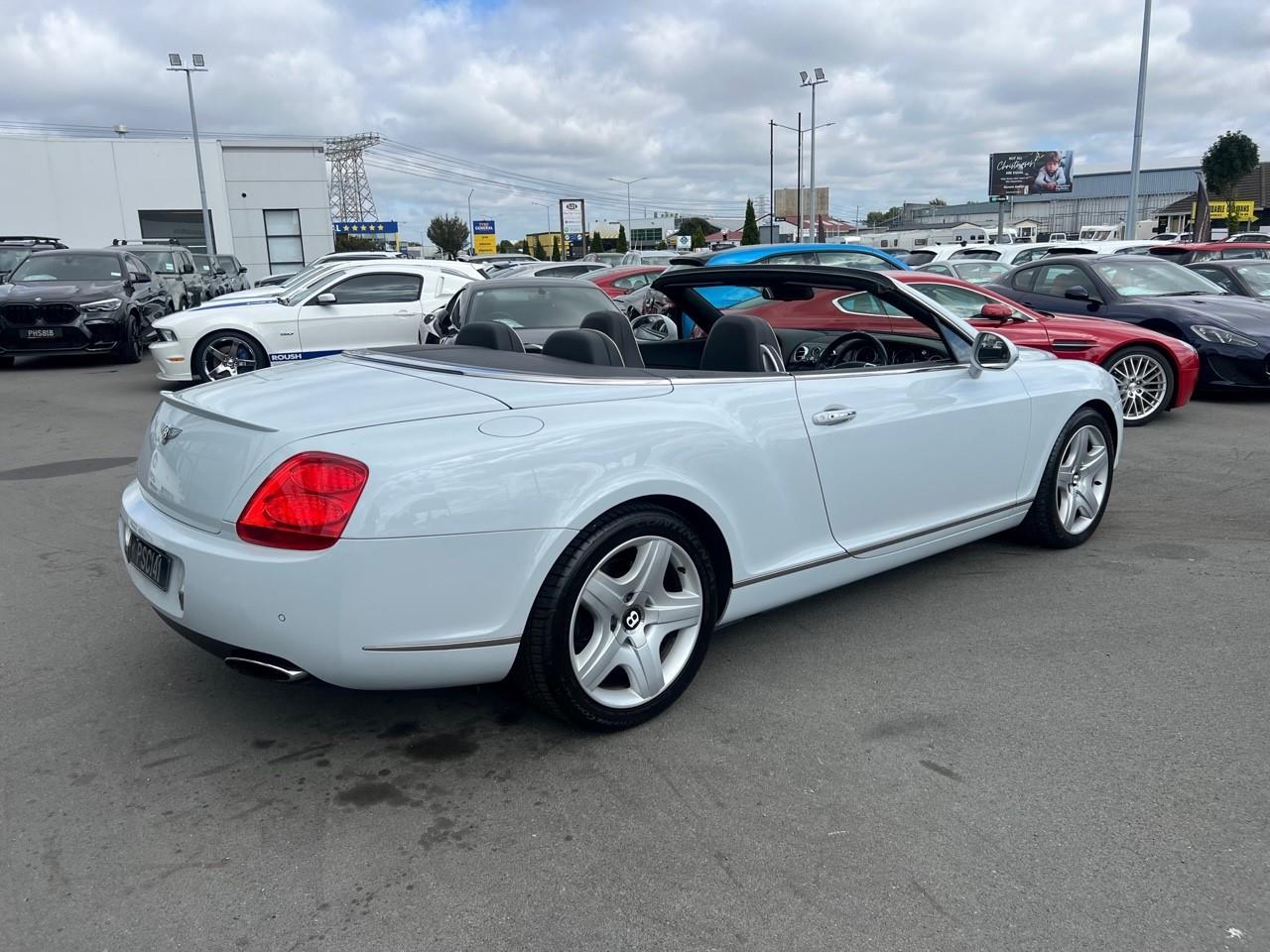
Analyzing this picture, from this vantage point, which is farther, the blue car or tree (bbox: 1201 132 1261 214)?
tree (bbox: 1201 132 1261 214)

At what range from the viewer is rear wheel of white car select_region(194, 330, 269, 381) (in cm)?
1068

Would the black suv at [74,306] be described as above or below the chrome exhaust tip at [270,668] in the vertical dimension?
above

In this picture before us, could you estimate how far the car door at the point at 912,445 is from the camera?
3.58 m

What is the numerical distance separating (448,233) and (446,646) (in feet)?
326

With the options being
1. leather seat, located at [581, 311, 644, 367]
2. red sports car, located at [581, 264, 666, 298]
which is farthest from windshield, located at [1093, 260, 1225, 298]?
leather seat, located at [581, 311, 644, 367]

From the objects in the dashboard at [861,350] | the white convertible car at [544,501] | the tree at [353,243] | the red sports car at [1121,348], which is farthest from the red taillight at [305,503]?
the tree at [353,243]

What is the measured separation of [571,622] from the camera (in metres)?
2.83

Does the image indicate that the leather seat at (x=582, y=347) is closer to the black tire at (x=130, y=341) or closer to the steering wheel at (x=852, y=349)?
the steering wheel at (x=852, y=349)

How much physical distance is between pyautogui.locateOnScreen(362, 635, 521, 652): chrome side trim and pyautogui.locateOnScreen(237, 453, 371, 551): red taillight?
0.32 m

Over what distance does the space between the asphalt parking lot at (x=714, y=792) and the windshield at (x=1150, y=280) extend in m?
6.77

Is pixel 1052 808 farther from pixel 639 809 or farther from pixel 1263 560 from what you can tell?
pixel 1263 560

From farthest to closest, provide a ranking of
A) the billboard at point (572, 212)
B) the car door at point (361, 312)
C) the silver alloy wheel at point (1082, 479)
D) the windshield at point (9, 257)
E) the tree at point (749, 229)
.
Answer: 1. the billboard at point (572, 212)
2. the tree at point (749, 229)
3. the windshield at point (9, 257)
4. the car door at point (361, 312)
5. the silver alloy wheel at point (1082, 479)

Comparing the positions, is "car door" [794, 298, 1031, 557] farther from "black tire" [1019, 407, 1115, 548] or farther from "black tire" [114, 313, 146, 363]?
"black tire" [114, 313, 146, 363]

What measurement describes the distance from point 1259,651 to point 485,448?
308 cm
